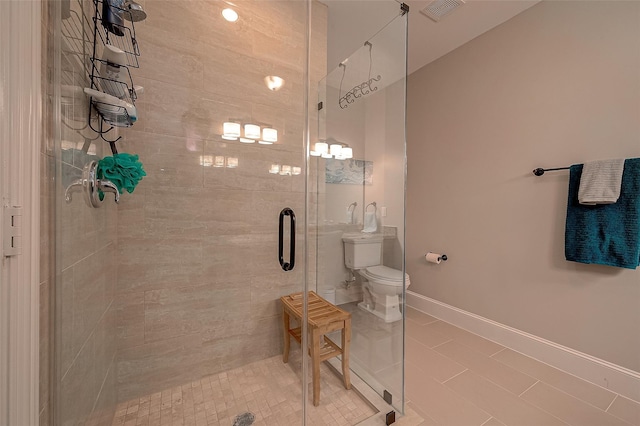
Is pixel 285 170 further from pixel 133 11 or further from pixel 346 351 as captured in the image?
pixel 346 351

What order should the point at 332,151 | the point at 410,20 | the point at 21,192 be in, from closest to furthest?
the point at 21,192
the point at 332,151
the point at 410,20

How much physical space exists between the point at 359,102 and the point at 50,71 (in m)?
1.60

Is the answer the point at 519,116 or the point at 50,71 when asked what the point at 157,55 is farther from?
the point at 519,116

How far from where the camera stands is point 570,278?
1842 millimetres

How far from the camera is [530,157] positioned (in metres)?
2.06

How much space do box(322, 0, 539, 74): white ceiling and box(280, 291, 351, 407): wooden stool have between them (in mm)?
1830

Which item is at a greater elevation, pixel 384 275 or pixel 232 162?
pixel 232 162

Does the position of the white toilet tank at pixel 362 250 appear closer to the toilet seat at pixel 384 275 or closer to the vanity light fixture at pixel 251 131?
the toilet seat at pixel 384 275

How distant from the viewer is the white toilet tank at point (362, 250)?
5.81ft

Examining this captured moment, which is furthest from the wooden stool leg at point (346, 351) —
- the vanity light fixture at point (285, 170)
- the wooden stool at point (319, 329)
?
the vanity light fixture at point (285, 170)

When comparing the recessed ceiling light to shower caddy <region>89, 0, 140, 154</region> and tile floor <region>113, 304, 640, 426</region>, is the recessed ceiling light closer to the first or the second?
shower caddy <region>89, 0, 140, 154</region>

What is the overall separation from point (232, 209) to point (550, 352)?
2.60 m

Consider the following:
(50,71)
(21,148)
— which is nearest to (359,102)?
(50,71)

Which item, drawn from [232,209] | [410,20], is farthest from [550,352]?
[410,20]
